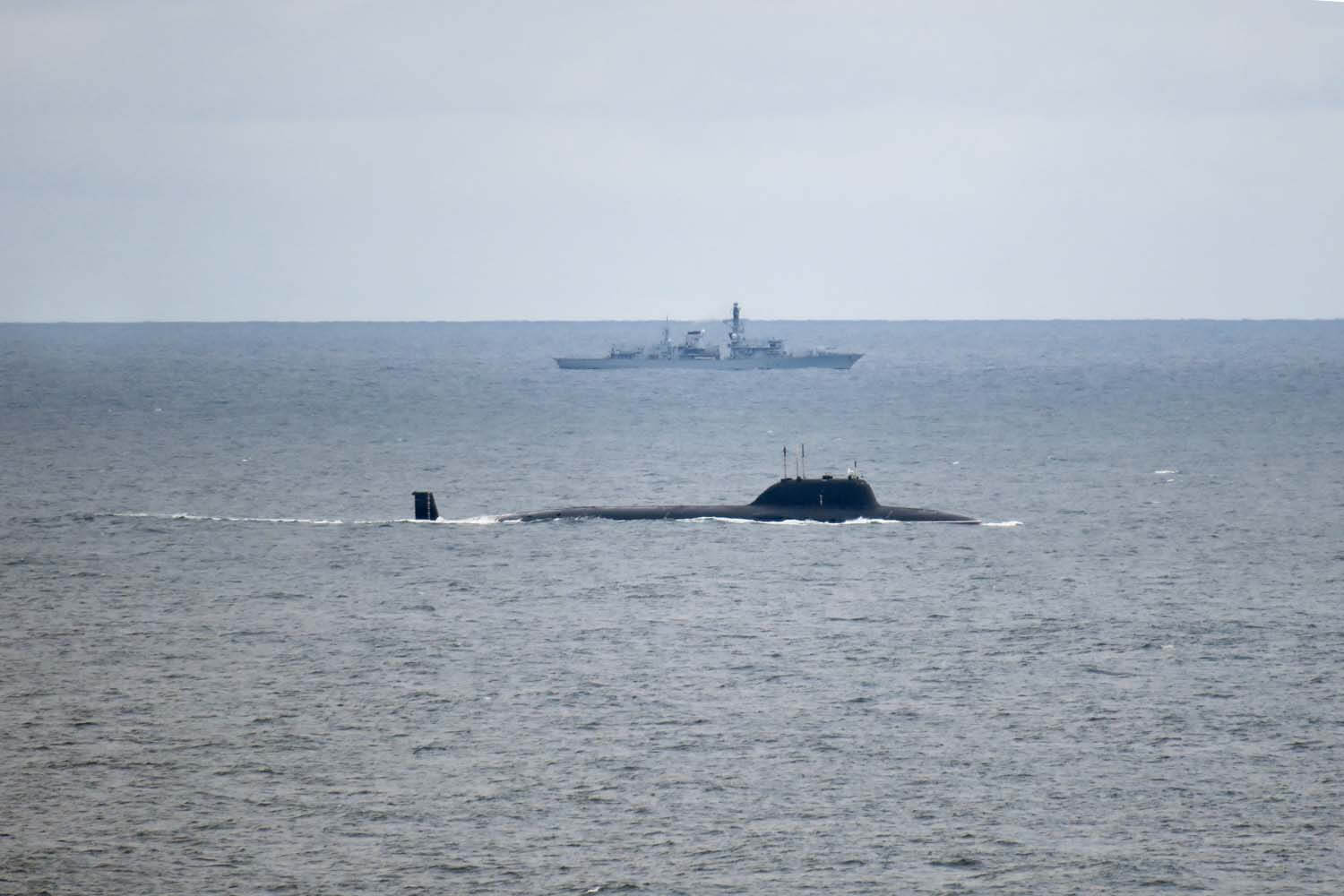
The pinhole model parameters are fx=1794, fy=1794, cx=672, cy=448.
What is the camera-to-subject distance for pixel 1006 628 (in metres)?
55.6

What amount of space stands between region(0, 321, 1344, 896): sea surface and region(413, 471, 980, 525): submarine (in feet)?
5.95

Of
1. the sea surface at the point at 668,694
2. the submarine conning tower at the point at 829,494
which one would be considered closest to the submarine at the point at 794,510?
the submarine conning tower at the point at 829,494

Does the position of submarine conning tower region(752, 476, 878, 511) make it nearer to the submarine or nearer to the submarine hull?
the submarine

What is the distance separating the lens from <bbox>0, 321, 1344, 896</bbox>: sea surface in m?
34.5

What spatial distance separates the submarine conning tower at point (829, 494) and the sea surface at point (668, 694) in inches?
105

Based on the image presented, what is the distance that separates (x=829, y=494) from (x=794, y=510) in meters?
1.77

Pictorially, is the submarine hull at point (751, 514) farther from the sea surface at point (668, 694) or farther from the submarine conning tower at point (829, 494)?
the sea surface at point (668, 694)

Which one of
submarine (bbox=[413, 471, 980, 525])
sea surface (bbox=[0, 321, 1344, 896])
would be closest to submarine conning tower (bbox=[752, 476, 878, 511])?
submarine (bbox=[413, 471, 980, 525])

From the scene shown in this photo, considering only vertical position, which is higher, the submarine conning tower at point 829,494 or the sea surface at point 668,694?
the submarine conning tower at point 829,494

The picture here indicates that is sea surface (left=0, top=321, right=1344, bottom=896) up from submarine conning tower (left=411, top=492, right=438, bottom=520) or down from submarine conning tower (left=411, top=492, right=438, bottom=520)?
down

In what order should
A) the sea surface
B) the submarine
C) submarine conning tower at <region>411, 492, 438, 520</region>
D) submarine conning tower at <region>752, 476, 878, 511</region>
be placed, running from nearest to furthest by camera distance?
the sea surface < submarine conning tower at <region>752, 476, 878, 511</region> < the submarine < submarine conning tower at <region>411, 492, 438, 520</region>

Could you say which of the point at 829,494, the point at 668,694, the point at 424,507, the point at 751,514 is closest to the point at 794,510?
the point at 829,494

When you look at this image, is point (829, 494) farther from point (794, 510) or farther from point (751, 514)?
→ point (751, 514)

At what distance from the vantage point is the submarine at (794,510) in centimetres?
8062
